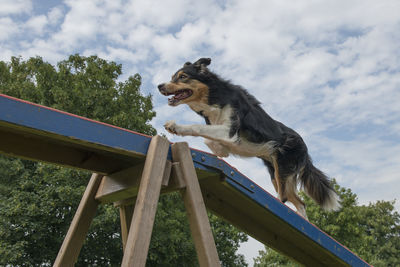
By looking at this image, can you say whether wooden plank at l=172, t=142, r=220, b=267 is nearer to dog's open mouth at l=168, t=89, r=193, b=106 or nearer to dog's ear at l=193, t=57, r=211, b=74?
dog's open mouth at l=168, t=89, r=193, b=106

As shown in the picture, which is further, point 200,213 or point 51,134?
point 200,213

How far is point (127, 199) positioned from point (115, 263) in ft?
43.6

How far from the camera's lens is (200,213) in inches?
130

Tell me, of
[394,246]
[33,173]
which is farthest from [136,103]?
[394,246]

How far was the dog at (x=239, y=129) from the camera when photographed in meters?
4.87

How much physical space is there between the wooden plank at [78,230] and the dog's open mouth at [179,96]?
1.40 m

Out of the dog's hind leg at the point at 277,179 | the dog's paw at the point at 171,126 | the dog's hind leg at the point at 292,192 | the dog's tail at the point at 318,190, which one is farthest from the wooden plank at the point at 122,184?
the dog's tail at the point at 318,190

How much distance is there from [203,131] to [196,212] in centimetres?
132

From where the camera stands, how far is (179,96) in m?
5.08

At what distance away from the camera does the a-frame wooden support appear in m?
2.91

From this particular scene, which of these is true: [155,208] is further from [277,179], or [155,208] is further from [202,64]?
[277,179]

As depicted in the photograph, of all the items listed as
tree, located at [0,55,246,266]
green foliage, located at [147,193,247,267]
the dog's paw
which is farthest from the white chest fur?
green foliage, located at [147,193,247,267]

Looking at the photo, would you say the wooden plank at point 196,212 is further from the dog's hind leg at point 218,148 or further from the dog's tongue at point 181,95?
the dog's hind leg at point 218,148

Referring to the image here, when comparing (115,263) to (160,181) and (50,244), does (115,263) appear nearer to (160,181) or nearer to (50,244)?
(50,244)
